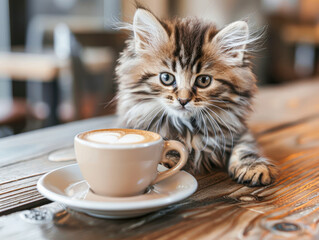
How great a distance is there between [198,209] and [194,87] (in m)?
0.37

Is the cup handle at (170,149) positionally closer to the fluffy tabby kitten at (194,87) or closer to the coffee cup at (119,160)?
the coffee cup at (119,160)

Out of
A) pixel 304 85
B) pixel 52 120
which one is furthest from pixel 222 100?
pixel 52 120

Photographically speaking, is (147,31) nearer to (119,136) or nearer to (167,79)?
(167,79)

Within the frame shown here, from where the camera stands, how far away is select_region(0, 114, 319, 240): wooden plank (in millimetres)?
655

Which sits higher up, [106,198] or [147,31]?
[147,31]

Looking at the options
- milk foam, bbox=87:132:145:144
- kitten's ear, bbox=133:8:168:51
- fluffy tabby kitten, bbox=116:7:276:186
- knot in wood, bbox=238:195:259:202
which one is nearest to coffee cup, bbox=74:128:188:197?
milk foam, bbox=87:132:145:144

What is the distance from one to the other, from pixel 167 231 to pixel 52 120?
8.36ft

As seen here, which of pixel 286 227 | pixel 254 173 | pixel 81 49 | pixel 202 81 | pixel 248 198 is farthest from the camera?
pixel 81 49

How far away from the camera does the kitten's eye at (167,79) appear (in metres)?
1.04

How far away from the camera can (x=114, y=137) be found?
0.76 meters

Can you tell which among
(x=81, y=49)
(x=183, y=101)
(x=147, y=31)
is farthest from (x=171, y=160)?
(x=81, y=49)

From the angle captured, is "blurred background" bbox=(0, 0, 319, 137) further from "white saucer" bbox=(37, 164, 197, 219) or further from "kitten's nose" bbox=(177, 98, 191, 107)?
"white saucer" bbox=(37, 164, 197, 219)

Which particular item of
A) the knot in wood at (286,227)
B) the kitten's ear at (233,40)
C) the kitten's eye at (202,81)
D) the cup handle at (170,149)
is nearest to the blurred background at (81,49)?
the kitten's ear at (233,40)

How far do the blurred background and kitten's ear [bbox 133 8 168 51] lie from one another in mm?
69
